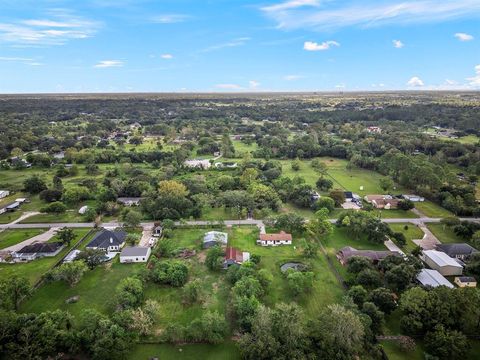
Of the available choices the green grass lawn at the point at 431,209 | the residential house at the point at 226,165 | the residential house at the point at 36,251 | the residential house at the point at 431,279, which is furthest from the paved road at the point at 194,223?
the residential house at the point at 226,165

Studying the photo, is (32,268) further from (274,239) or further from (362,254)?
(362,254)

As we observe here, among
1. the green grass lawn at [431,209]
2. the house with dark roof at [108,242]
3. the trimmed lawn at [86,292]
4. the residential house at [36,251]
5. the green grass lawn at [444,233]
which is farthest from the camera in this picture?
the green grass lawn at [431,209]

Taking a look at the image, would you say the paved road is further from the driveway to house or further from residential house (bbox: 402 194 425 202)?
residential house (bbox: 402 194 425 202)

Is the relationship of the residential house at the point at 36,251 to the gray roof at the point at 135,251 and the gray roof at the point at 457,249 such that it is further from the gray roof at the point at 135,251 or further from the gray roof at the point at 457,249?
the gray roof at the point at 457,249

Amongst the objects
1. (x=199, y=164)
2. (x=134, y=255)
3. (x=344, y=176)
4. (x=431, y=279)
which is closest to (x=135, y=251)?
(x=134, y=255)

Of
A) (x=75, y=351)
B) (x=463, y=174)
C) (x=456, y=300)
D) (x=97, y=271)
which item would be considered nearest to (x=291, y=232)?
(x=456, y=300)

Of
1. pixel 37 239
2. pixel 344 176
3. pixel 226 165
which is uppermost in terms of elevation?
pixel 226 165
